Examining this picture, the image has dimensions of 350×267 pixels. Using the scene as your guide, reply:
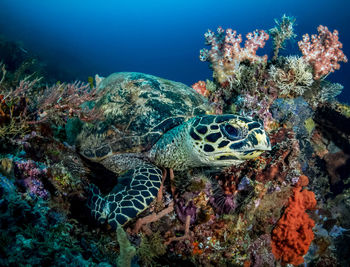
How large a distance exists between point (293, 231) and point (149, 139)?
2.49 metres

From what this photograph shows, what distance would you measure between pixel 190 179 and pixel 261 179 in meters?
0.96

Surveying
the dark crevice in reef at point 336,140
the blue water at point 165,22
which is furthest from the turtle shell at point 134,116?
the blue water at point 165,22

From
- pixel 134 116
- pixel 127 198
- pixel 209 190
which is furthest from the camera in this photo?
pixel 134 116

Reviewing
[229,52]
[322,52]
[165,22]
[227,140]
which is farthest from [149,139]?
[165,22]

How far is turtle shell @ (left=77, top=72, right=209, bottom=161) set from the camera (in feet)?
10.1

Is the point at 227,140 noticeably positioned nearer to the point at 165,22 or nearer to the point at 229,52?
the point at 229,52

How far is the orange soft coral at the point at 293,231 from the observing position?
291 centimetres

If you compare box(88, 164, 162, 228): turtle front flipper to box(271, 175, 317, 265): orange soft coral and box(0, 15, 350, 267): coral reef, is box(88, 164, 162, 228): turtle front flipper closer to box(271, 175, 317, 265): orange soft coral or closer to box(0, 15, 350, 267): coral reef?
box(0, 15, 350, 267): coral reef

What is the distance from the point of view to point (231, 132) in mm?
2225

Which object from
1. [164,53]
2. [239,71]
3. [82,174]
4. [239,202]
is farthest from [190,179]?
[164,53]

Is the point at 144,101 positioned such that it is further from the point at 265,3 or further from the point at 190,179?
the point at 265,3

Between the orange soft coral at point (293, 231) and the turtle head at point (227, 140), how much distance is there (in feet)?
4.19

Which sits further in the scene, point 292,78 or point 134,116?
point 292,78

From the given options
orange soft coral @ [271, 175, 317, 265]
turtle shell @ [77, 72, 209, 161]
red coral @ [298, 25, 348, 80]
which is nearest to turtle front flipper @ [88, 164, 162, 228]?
turtle shell @ [77, 72, 209, 161]
